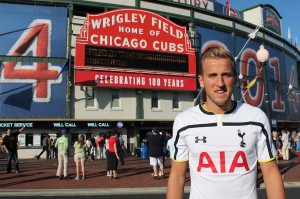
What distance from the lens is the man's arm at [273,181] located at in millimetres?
2142

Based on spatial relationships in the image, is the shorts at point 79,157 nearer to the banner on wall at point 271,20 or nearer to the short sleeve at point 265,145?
the short sleeve at point 265,145

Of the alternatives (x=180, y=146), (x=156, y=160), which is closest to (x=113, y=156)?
(x=156, y=160)

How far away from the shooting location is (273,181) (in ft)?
7.16

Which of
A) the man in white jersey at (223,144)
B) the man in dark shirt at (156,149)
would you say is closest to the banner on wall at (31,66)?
the man in dark shirt at (156,149)

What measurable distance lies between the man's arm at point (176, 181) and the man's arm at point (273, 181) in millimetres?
528

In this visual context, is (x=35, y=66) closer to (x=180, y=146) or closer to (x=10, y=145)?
(x=10, y=145)

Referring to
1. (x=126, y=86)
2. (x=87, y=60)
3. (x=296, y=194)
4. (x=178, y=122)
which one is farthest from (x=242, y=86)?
(x=178, y=122)

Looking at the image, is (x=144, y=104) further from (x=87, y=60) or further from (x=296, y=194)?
(x=296, y=194)

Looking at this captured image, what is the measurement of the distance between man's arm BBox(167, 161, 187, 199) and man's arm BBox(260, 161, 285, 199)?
1.73ft

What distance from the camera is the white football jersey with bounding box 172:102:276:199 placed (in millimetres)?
2252

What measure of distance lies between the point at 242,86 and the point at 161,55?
11.8m

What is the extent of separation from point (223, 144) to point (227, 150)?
1.8 inches

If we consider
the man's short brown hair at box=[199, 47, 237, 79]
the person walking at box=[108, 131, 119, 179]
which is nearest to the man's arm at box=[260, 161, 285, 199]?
the man's short brown hair at box=[199, 47, 237, 79]

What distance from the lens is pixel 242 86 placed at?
38.2 meters
